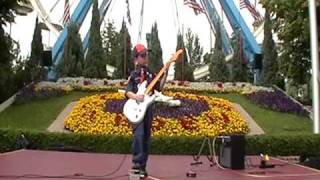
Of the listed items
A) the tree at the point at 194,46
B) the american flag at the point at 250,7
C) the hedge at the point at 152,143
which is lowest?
the hedge at the point at 152,143

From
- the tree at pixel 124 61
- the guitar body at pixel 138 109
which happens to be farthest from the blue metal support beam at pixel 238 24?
the guitar body at pixel 138 109

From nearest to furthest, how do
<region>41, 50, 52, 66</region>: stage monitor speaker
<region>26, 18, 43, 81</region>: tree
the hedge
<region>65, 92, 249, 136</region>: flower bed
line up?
the hedge
<region>65, 92, 249, 136</region>: flower bed
<region>26, 18, 43, 81</region>: tree
<region>41, 50, 52, 66</region>: stage monitor speaker

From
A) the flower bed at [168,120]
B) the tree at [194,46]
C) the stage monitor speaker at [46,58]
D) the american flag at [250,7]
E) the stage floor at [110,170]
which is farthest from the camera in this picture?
the tree at [194,46]

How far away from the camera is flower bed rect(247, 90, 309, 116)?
23203 mm

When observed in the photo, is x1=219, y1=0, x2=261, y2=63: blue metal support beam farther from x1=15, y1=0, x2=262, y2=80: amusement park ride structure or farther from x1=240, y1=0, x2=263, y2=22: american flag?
x1=240, y1=0, x2=263, y2=22: american flag

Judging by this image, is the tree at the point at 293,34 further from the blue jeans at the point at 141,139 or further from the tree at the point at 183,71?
the tree at the point at 183,71

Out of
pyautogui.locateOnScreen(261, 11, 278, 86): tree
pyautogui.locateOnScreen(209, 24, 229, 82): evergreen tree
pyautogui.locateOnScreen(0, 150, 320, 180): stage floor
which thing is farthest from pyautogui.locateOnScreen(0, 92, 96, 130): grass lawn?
pyautogui.locateOnScreen(261, 11, 278, 86): tree

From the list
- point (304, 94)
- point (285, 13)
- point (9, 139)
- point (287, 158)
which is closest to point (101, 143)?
point (9, 139)

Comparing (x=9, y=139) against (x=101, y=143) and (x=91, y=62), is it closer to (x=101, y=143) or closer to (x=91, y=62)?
(x=101, y=143)

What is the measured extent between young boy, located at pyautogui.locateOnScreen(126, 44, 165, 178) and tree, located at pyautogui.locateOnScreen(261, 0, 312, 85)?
387 inches

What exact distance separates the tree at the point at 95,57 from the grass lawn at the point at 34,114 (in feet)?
27.0

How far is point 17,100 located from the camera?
2345cm

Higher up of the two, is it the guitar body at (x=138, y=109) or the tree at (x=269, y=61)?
the tree at (x=269, y=61)

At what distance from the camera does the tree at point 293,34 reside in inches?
715
